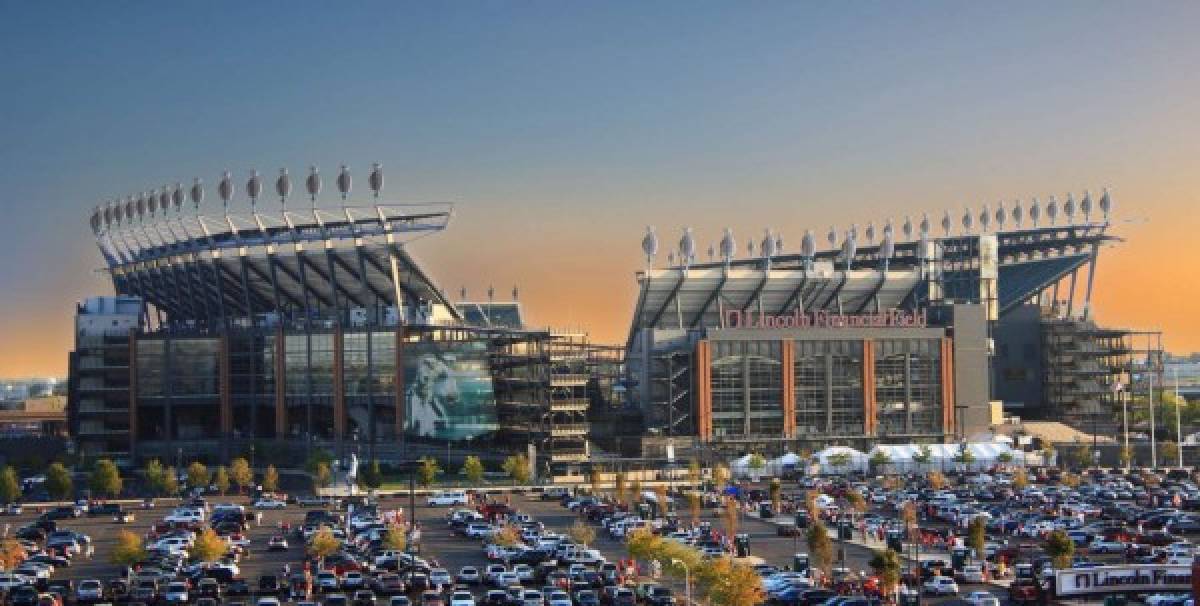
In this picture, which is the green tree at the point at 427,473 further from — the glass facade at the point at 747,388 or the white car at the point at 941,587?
the white car at the point at 941,587

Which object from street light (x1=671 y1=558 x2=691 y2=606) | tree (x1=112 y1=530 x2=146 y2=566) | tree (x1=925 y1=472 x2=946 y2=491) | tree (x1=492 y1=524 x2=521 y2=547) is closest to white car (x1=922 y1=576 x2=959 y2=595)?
street light (x1=671 y1=558 x2=691 y2=606)

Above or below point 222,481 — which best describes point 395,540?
below

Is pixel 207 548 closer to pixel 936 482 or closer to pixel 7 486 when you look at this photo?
pixel 7 486

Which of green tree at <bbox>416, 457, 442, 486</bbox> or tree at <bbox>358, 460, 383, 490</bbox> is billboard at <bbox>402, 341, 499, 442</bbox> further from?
tree at <bbox>358, 460, 383, 490</bbox>

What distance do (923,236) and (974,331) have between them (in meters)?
23.3

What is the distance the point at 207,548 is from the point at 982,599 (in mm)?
28822

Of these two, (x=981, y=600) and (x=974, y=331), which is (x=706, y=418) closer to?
(x=974, y=331)

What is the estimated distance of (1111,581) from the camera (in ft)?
170

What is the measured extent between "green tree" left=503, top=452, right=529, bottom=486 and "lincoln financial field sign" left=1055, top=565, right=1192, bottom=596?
171 ft

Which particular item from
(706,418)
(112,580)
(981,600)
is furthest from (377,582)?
(706,418)

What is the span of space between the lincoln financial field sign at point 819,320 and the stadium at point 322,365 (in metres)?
12.2

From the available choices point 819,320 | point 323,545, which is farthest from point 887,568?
point 819,320

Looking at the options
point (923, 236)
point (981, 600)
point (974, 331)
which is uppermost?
point (923, 236)

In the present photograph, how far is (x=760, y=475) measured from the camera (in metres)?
103
